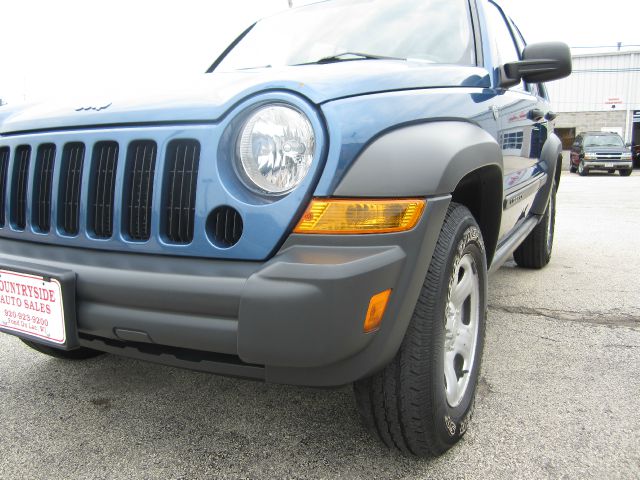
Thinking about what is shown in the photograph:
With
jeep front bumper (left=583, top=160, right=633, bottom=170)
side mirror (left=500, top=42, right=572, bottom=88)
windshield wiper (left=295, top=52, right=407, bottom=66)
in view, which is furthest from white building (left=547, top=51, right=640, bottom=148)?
windshield wiper (left=295, top=52, right=407, bottom=66)

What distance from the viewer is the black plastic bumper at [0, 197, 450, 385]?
1257 mm

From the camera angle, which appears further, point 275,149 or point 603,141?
point 603,141

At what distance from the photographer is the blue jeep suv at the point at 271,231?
1.30 metres

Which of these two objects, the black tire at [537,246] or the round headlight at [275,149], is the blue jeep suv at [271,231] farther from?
the black tire at [537,246]

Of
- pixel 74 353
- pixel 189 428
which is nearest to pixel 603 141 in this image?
pixel 74 353

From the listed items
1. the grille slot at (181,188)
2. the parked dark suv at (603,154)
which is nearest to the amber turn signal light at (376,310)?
the grille slot at (181,188)

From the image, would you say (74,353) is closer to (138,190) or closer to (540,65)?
(138,190)

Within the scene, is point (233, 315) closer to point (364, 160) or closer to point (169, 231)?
point (169, 231)

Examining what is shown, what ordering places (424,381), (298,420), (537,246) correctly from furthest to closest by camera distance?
(537,246) < (298,420) < (424,381)

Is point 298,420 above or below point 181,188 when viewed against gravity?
below

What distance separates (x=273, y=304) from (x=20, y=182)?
110cm

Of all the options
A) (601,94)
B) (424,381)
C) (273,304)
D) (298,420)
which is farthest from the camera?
(601,94)

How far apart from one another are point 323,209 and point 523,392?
4.21ft

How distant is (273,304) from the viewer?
125 centimetres
